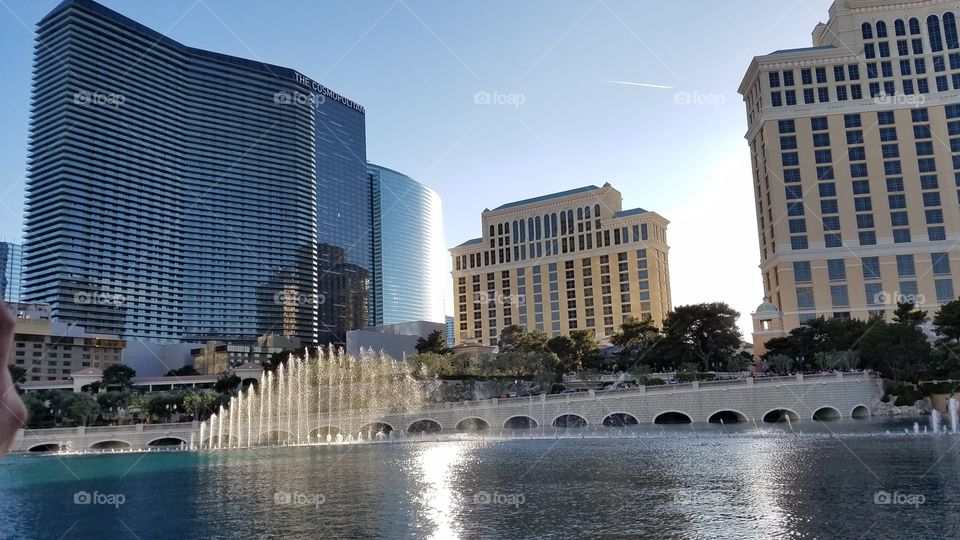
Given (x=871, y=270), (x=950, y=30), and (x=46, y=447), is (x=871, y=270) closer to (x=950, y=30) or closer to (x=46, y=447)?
(x=950, y=30)

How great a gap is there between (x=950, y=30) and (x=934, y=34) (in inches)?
87.4

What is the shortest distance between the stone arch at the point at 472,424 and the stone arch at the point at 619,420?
41.1 feet

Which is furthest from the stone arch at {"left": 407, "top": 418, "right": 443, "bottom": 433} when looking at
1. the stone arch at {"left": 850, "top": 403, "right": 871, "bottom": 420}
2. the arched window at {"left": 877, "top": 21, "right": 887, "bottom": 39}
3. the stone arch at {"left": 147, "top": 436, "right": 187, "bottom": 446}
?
the arched window at {"left": 877, "top": 21, "right": 887, "bottom": 39}

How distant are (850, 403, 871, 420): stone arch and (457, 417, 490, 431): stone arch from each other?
115 ft

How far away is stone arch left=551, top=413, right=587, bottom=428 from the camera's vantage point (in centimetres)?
7444

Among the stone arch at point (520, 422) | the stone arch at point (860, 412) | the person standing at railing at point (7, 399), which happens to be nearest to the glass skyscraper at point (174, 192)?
the stone arch at point (520, 422)

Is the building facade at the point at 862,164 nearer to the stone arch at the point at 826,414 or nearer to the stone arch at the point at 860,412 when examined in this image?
the stone arch at the point at 826,414

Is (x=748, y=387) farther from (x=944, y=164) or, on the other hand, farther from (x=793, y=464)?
(x=944, y=164)

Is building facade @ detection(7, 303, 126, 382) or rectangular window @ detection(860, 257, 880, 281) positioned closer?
rectangular window @ detection(860, 257, 880, 281)

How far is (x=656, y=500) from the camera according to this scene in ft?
97.2

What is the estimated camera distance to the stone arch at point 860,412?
6568cm

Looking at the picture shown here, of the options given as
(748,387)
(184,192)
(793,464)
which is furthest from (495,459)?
(184,192)

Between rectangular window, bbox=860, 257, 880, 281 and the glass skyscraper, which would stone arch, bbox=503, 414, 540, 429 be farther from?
the glass skyscraper

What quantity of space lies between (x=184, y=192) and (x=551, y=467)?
433 ft
